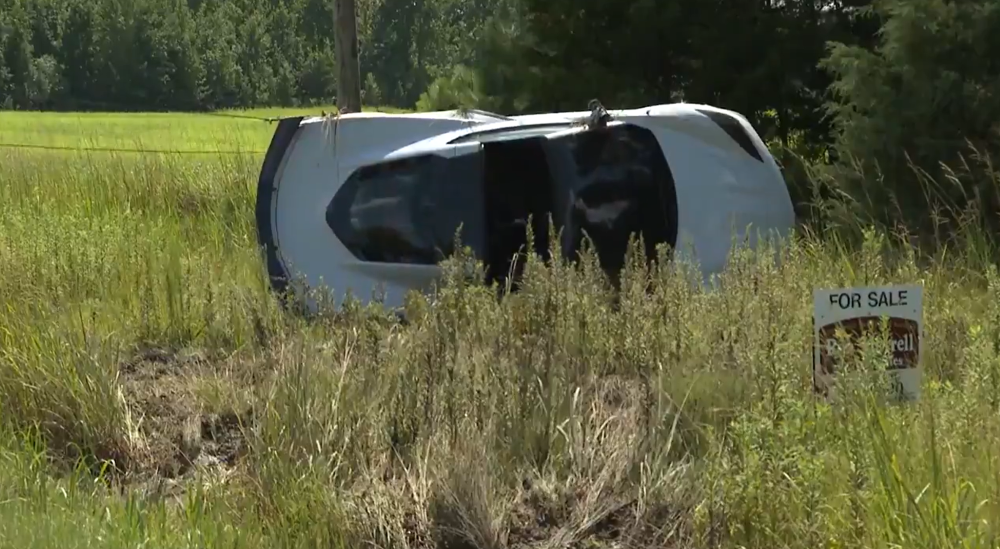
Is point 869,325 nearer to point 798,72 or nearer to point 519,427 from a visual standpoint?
point 519,427

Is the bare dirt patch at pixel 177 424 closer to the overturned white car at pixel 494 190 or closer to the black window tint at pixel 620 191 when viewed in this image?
the overturned white car at pixel 494 190

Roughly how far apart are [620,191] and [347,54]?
496 centimetres

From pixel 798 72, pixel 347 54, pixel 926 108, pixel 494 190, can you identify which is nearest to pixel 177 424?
pixel 494 190

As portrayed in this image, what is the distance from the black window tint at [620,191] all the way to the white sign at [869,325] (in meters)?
3.15

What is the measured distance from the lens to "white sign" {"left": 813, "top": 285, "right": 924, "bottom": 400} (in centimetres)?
386

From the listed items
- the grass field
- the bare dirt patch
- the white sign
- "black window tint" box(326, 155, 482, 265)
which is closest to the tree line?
the grass field

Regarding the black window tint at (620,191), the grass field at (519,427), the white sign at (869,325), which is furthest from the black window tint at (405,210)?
the white sign at (869,325)

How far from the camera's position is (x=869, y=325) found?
389 centimetres

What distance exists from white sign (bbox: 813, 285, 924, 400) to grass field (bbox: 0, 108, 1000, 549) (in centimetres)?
10

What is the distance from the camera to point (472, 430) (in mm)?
4371

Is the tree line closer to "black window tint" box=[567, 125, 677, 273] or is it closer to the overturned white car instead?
the overturned white car

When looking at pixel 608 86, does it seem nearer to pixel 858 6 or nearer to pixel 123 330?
pixel 858 6

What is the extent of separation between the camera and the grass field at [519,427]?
3605 millimetres

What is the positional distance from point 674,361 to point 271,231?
136 inches
